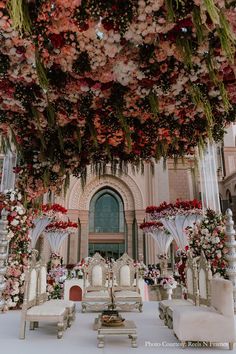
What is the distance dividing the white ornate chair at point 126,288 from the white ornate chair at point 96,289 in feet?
0.70

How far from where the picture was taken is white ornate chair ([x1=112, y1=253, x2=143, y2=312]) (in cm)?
649

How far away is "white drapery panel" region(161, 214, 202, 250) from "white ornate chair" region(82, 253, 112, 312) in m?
2.64

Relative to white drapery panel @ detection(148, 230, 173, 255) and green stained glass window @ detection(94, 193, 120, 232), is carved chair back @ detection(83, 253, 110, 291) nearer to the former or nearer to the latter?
white drapery panel @ detection(148, 230, 173, 255)

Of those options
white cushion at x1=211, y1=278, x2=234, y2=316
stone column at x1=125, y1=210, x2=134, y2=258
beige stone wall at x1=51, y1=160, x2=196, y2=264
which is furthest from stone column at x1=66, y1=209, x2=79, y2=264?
white cushion at x1=211, y1=278, x2=234, y2=316

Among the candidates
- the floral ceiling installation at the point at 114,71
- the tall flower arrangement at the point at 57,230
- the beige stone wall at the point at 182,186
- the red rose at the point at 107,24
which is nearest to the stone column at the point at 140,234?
the beige stone wall at the point at 182,186

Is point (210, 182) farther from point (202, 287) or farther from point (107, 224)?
point (107, 224)

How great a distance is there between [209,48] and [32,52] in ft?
5.51

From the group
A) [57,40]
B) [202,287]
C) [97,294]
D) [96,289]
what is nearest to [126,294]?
[97,294]

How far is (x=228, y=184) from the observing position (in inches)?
722

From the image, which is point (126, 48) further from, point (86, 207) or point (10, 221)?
point (86, 207)

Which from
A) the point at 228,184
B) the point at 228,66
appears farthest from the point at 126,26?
the point at 228,184

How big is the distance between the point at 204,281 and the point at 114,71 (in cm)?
310

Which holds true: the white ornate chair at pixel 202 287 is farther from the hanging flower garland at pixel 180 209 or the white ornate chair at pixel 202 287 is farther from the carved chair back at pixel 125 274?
the hanging flower garland at pixel 180 209

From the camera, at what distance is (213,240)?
6.45 metres
